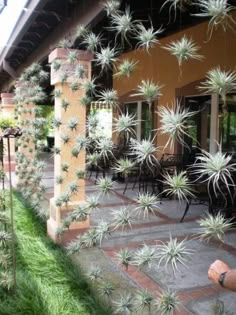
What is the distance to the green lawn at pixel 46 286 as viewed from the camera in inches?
123

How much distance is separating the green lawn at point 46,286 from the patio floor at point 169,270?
10.6 inches

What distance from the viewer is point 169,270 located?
3857 mm

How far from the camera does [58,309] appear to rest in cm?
313

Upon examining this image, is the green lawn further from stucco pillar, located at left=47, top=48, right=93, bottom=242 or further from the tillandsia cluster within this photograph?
the tillandsia cluster

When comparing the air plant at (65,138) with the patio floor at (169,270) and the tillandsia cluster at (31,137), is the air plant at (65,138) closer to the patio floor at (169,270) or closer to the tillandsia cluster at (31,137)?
the patio floor at (169,270)

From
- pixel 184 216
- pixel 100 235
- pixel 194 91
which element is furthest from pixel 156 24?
pixel 100 235

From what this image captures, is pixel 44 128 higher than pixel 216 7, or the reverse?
pixel 216 7

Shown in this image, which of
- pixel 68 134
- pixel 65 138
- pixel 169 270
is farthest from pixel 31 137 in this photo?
pixel 169 270

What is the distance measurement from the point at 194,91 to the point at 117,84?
360 centimetres

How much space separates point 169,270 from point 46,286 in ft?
4.24

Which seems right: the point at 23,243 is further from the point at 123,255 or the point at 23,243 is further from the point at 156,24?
the point at 156,24

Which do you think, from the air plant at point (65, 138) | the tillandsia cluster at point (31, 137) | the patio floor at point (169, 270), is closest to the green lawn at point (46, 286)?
the patio floor at point (169, 270)

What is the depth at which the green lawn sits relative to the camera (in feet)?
10.2

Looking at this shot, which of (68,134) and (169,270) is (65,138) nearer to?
(68,134)
